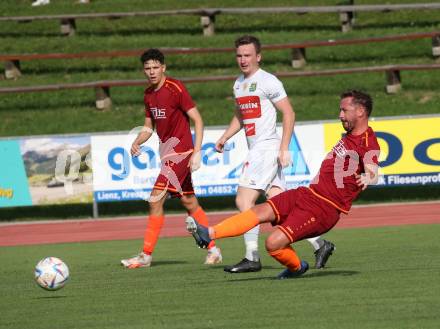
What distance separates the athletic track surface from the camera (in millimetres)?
16453

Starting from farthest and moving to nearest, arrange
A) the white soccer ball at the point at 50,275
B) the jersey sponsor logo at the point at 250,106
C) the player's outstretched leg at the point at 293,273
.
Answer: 1. the jersey sponsor logo at the point at 250,106
2. the player's outstretched leg at the point at 293,273
3. the white soccer ball at the point at 50,275

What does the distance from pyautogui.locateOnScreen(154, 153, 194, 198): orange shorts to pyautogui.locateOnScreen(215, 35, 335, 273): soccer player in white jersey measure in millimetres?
1144

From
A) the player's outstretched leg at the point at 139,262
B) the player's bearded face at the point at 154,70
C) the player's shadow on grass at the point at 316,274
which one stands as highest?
the player's bearded face at the point at 154,70

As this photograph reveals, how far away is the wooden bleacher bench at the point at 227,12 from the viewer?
90.2 ft

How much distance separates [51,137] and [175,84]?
8.01 m

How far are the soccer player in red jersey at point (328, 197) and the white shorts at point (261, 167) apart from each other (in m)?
1.34

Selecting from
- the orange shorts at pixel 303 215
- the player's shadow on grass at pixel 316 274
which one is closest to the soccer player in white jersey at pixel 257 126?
the player's shadow on grass at pixel 316 274

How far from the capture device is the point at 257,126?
34.3 feet

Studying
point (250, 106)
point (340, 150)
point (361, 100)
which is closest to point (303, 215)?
point (340, 150)

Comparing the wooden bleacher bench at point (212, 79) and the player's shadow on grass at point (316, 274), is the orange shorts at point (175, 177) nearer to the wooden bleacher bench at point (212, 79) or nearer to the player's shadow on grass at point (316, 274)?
the player's shadow on grass at point (316, 274)

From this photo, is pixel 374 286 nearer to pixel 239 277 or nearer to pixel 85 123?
pixel 239 277

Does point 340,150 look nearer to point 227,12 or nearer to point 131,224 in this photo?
point 131,224

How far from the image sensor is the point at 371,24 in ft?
93.0

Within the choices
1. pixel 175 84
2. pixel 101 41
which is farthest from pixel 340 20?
pixel 175 84
